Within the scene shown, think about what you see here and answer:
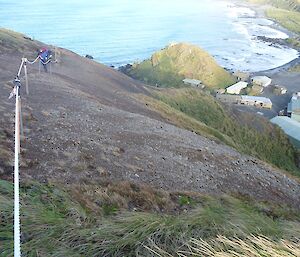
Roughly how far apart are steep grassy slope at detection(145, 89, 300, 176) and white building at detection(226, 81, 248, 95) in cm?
2528

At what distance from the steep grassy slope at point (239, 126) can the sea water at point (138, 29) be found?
36.4 m

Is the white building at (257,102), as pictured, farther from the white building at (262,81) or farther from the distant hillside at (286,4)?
the distant hillside at (286,4)

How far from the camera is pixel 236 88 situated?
5684cm

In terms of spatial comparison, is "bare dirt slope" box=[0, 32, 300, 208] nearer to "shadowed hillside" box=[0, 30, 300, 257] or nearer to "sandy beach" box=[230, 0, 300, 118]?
"shadowed hillside" box=[0, 30, 300, 257]

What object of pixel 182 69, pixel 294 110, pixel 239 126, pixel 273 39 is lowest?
pixel 294 110

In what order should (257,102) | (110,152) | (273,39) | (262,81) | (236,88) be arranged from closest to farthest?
(110,152) → (257,102) → (236,88) → (262,81) → (273,39)

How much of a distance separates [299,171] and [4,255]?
24218 mm

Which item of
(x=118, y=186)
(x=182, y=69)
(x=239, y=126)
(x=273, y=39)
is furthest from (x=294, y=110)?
(x=273, y=39)

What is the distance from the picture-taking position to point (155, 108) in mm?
20344

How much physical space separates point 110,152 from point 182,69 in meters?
52.1

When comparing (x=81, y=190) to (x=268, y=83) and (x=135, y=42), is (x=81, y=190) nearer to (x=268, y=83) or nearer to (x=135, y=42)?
(x=268, y=83)

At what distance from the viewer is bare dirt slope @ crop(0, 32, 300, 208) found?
8.34 metres

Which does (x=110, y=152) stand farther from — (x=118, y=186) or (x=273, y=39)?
(x=273, y=39)

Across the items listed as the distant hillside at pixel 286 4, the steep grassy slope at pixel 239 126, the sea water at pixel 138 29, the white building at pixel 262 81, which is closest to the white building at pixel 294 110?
the white building at pixel 262 81
